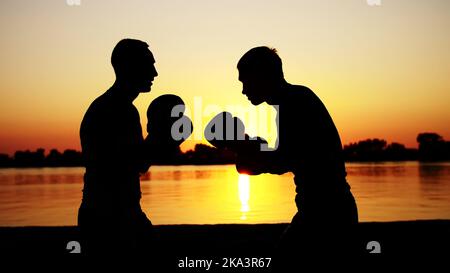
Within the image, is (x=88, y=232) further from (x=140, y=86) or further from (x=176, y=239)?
(x=176, y=239)

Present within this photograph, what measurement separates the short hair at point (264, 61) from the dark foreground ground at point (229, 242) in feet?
7.34

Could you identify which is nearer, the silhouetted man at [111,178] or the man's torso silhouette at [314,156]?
the man's torso silhouette at [314,156]

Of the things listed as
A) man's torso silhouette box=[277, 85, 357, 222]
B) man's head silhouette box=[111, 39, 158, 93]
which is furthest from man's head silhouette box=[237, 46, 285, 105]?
man's head silhouette box=[111, 39, 158, 93]

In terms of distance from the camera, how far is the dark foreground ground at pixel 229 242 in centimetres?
612

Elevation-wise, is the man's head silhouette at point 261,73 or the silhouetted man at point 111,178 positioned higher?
the man's head silhouette at point 261,73

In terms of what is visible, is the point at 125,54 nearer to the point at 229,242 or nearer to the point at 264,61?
the point at 264,61

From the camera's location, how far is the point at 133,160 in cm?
406

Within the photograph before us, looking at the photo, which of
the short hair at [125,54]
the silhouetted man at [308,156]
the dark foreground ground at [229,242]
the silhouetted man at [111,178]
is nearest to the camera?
the silhouetted man at [308,156]

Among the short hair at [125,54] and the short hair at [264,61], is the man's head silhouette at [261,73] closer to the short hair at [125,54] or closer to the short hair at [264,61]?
the short hair at [264,61]

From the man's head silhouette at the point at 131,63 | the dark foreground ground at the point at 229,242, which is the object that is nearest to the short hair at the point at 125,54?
the man's head silhouette at the point at 131,63

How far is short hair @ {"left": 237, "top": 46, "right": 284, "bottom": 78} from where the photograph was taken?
3.86 m

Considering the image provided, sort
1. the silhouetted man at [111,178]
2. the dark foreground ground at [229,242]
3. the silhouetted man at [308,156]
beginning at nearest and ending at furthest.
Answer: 1. the silhouetted man at [308,156]
2. the silhouetted man at [111,178]
3. the dark foreground ground at [229,242]
